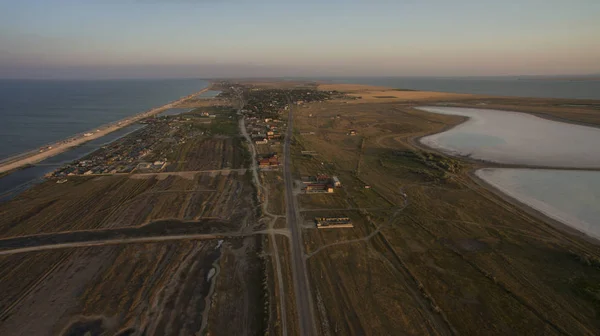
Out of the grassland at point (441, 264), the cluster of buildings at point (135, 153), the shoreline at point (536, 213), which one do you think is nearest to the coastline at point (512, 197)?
the shoreline at point (536, 213)

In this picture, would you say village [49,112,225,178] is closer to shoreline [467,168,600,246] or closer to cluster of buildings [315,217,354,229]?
cluster of buildings [315,217,354,229]

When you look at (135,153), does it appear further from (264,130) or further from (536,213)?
(536,213)

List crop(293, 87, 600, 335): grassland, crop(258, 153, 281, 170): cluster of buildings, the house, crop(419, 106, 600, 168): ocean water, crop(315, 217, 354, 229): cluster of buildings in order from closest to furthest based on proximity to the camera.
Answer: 1. crop(293, 87, 600, 335): grassland
2. crop(315, 217, 354, 229): cluster of buildings
3. the house
4. crop(258, 153, 281, 170): cluster of buildings
5. crop(419, 106, 600, 168): ocean water

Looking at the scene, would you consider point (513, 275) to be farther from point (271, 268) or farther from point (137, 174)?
point (137, 174)

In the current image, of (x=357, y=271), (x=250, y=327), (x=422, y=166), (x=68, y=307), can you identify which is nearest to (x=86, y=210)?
(x=68, y=307)

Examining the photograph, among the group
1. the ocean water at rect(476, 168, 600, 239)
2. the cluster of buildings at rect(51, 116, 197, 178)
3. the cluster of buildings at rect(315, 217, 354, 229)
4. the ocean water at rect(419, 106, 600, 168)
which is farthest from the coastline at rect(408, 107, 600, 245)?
the cluster of buildings at rect(51, 116, 197, 178)

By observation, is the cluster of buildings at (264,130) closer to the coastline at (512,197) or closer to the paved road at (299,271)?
the paved road at (299,271)

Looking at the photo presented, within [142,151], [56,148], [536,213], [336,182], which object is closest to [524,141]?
[536,213]
